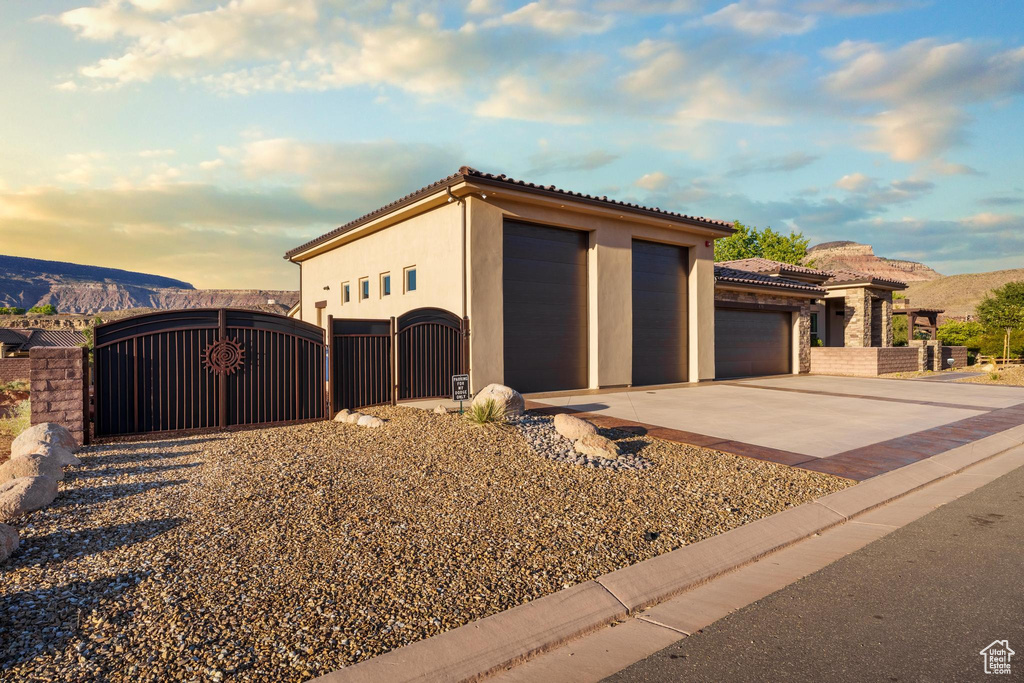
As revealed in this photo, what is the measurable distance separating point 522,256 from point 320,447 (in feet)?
27.9

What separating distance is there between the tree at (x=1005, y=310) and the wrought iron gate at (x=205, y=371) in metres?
35.6

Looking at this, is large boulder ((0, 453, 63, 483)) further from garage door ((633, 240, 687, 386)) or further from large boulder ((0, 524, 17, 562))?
garage door ((633, 240, 687, 386))

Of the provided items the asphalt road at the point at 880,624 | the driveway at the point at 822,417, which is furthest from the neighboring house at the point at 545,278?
the asphalt road at the point at 880,624

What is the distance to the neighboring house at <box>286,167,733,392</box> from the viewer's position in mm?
13891

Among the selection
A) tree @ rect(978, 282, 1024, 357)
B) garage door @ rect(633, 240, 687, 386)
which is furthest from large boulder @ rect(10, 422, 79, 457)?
tree @ rect(978, 282, 1024, 357)

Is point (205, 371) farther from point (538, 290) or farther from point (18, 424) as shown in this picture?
point (538, 290)

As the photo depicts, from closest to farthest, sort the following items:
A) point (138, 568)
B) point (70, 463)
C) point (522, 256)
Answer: point (138, 568) < point (70, 463) < point (522, 256)

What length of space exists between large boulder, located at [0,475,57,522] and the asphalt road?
16.8 feet

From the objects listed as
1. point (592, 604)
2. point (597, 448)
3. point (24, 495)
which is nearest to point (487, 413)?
point (597, 448)

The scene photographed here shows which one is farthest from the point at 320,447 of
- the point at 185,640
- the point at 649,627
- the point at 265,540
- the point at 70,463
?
the point at 649,627

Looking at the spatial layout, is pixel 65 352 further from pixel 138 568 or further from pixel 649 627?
pixel 649 627

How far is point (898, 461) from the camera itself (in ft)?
26.4

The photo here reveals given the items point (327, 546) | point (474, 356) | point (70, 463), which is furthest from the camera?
point (474, 356)

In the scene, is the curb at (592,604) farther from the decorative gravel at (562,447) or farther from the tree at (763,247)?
the tree at (763,247)
